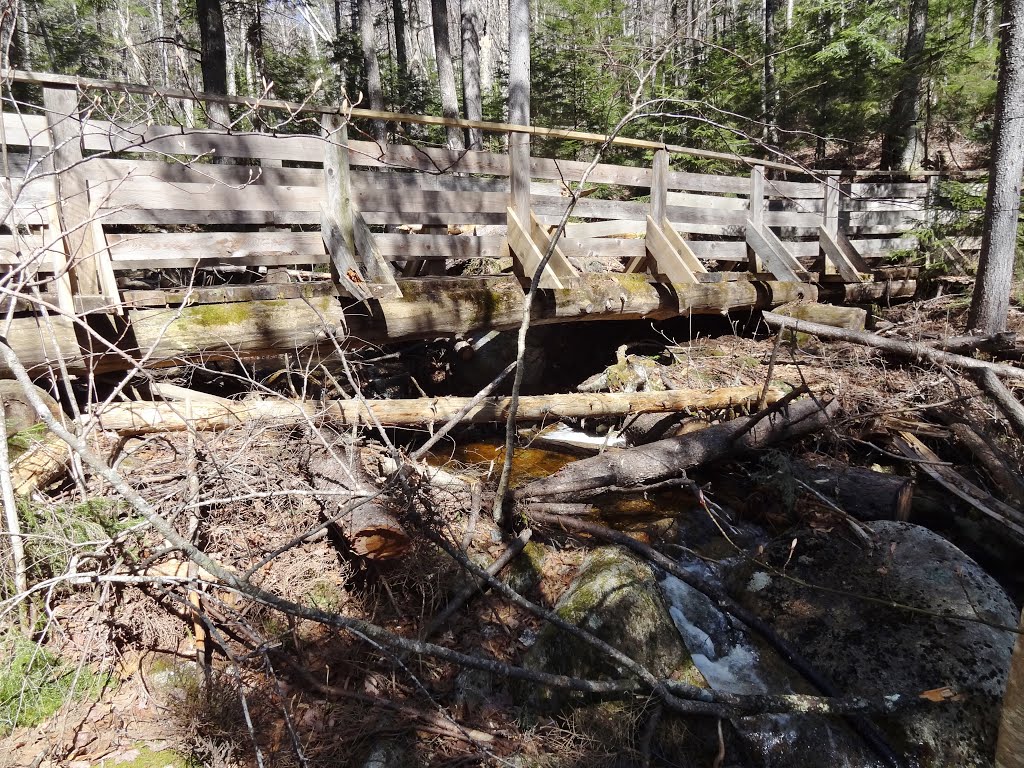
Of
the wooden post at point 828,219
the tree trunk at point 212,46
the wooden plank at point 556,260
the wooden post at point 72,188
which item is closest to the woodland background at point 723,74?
the tree trunk at point 212,46

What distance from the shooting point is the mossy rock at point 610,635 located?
3246 millimetres

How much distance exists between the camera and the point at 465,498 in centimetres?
432

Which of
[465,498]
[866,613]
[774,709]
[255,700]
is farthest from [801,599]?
[255,700]

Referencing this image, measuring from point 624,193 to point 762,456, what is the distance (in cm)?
1090

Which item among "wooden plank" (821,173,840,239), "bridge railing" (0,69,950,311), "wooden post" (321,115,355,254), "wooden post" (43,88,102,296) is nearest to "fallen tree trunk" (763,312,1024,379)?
"bridge railing" (0,69,950,311)

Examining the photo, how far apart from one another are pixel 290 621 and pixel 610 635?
182 centimetres

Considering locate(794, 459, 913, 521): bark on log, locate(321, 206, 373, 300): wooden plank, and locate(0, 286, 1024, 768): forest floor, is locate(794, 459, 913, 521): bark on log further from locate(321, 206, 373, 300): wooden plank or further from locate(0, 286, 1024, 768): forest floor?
locate(321, 206, 373, 300): wooden plank

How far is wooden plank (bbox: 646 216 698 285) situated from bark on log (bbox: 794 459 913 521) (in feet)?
9.69

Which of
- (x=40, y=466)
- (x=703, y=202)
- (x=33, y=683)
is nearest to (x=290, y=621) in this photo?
(x=33, y=683)

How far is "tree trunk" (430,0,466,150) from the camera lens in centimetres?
1471

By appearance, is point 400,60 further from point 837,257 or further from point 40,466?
point 40,466

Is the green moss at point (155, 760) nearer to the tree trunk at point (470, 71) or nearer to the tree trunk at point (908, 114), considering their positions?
the tree trunk at point (908, 114)

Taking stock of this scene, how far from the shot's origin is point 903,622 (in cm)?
345

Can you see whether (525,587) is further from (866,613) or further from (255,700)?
(866,613)
